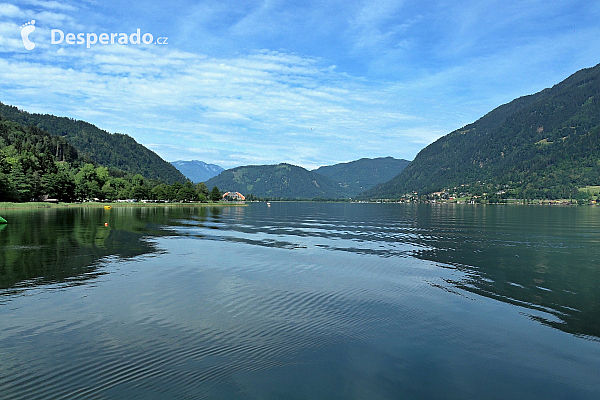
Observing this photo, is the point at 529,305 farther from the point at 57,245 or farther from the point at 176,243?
the point at 57,245

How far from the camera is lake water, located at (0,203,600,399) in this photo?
39.2ft

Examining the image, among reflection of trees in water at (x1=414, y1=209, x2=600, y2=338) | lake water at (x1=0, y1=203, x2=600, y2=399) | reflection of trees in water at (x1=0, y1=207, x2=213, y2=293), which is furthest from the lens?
reflection of trees in water at (x1=0, y1=207, x2=213, y2=293)

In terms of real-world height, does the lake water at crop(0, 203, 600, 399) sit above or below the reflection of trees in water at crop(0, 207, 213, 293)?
below

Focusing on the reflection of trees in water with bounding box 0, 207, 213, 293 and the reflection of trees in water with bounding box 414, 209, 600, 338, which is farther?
the reflection of trees in water with bounding box 0, 207, 213, 293

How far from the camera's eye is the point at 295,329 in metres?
16.9

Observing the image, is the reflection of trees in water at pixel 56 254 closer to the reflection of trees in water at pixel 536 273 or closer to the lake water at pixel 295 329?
the lake water at pixel 295 329

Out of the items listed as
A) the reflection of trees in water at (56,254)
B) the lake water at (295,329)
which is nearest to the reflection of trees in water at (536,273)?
the lake water at (295,329)

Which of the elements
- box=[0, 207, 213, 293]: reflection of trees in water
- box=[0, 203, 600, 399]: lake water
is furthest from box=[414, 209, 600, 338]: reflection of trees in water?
box=[0, 207, 213, 293]: reflection of trees in water

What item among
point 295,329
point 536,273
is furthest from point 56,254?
point 536,273

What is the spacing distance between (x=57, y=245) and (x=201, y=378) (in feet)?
124

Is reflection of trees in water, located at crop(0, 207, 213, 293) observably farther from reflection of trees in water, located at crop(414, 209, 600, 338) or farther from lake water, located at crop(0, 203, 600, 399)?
reflection of trees in water, located at crop(414, 209, 600, 338)

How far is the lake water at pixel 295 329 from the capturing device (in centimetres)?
1194

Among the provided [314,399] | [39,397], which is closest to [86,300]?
[39,397]

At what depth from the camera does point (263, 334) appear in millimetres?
16047
